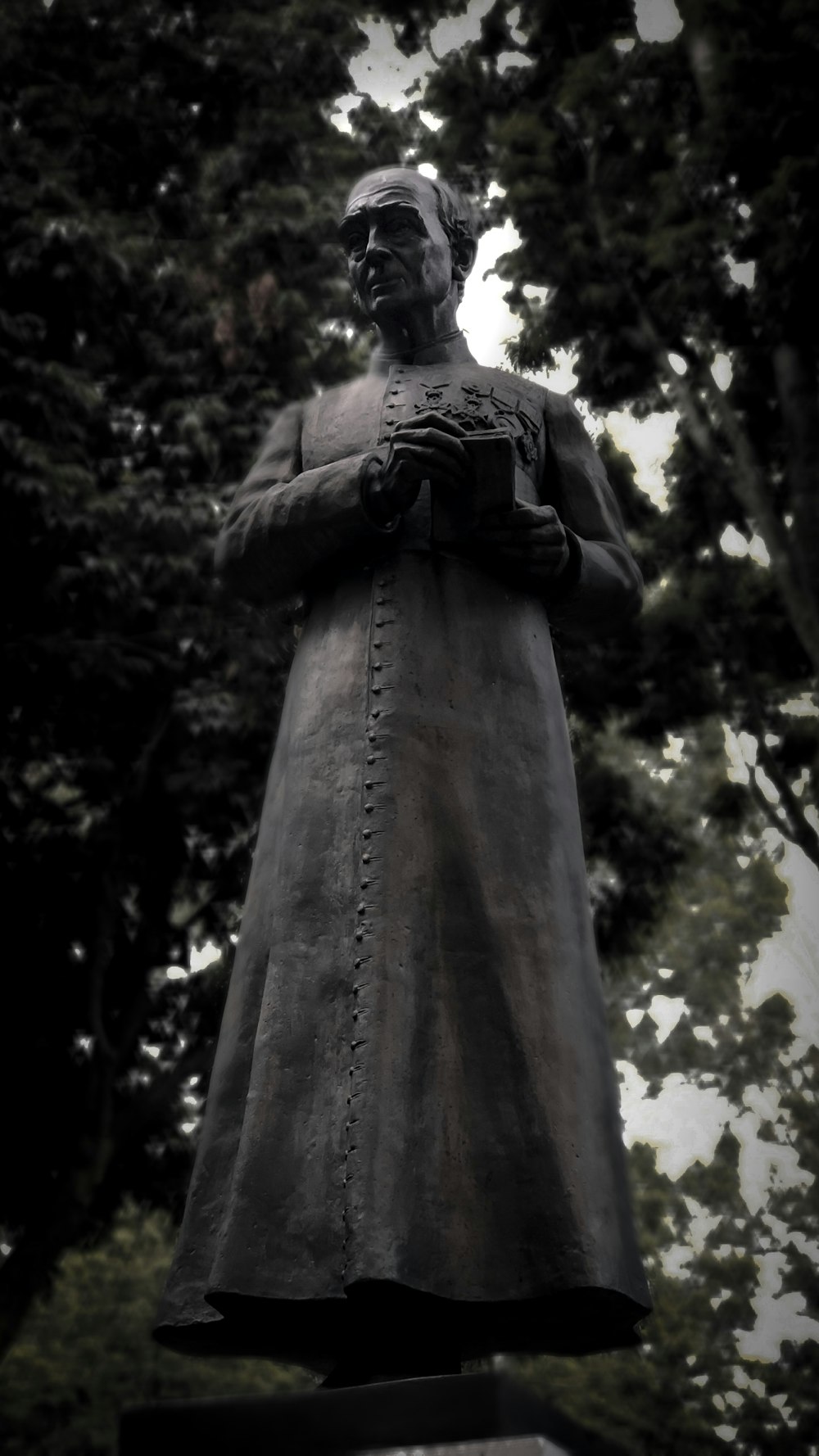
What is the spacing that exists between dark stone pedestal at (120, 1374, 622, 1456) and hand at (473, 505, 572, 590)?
171 cm

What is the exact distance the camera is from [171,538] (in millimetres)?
9500

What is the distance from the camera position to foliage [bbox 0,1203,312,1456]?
10.6 metres

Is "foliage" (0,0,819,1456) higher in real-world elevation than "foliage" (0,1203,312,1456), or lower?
higher

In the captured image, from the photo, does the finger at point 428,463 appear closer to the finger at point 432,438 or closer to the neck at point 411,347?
the finger at point 432,438

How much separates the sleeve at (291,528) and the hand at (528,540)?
0.79 ft

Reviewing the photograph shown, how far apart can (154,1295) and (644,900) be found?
6.01 m

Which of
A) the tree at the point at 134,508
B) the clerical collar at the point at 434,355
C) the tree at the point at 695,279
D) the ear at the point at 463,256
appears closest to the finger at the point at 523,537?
the clerical collar at the point at 434,355

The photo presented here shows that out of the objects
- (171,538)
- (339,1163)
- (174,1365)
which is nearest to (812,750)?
(171,538)

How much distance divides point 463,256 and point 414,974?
201 centimetres

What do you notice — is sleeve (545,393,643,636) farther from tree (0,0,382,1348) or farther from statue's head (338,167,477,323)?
tree (0,0,382,1348)

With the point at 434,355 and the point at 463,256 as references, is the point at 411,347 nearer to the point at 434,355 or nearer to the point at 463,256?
the point at 434,355

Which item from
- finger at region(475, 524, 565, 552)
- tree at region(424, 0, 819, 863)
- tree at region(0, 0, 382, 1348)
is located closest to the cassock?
→ finger at region(475, 524, 565, 552)

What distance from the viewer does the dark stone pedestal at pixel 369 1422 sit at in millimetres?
2264

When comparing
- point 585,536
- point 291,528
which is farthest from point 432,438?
point 585,536
